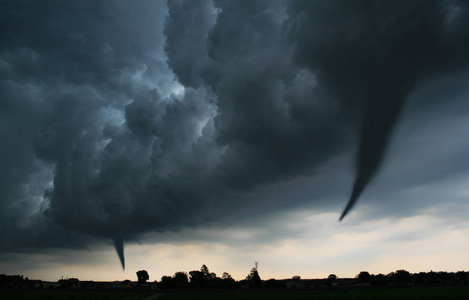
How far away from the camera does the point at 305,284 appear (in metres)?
196

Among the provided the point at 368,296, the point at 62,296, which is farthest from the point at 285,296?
the point at 62,296

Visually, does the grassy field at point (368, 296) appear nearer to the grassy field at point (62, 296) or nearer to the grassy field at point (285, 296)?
the grassy field at point (285, 296)

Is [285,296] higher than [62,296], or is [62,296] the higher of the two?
[62,296]

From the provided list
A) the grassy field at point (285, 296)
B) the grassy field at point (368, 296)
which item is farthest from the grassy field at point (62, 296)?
the grassy field at point (368, 296)

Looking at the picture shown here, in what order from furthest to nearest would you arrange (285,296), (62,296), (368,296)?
(285,296), (62,296), (368,296)

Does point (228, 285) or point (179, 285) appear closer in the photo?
point (228, 285)

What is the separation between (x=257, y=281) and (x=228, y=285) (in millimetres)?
36353

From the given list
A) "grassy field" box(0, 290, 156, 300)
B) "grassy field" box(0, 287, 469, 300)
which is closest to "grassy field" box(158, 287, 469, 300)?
"grassy field" box(0, 287, 469, 300)

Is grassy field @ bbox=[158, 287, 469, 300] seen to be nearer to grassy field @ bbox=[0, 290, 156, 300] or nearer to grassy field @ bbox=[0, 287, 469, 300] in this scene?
grassy field @ bbox=[0, 287, 469, 300]

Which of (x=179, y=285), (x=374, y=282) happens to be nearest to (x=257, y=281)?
(x=179, y=285)

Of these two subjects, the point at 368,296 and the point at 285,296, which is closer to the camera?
the point at 368,296

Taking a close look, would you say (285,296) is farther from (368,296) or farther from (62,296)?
(62,296)

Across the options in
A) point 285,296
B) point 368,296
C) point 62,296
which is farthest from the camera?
point 285,296

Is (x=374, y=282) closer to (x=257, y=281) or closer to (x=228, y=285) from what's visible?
(x=257, y=281)
